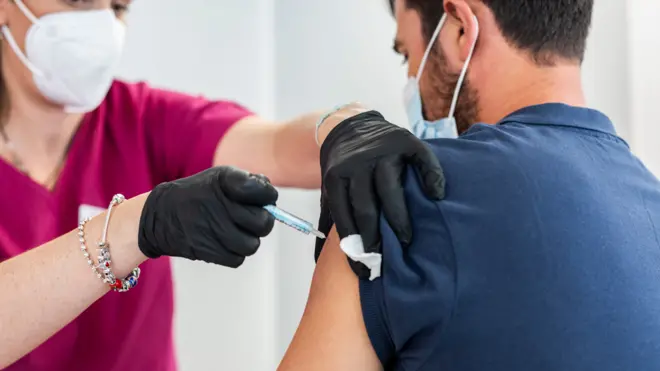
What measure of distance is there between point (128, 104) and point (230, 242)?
650 mm

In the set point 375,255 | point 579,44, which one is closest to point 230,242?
point 375,255

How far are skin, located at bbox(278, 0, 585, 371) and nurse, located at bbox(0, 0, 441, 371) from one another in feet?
0.50

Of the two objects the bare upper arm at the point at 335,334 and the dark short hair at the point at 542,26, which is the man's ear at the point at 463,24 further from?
the bare upper arm at the point at 335,334

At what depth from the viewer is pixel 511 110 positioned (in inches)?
37.3

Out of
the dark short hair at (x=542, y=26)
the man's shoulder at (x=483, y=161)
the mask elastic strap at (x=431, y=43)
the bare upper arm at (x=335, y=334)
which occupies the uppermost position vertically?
the dark short hair at (x=542, y=26)

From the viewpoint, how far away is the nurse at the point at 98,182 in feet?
3.19

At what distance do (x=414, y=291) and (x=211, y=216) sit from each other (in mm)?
316

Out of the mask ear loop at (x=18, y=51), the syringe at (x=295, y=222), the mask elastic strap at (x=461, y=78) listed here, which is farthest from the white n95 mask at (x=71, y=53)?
the mask elastic strap at (x=461, y=78)

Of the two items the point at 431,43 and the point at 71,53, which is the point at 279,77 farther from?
the point at 431,43

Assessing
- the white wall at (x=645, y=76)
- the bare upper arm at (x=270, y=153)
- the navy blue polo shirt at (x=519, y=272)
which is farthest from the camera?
the white wall at (x=645, y=76)

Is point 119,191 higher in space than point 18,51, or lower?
lower

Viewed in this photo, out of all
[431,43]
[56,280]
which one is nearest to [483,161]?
[431,43]

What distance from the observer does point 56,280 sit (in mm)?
973

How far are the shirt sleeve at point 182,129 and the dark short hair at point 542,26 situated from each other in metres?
0.66
